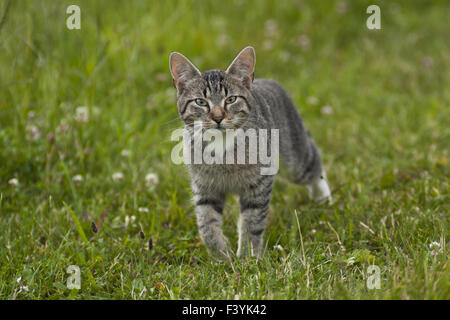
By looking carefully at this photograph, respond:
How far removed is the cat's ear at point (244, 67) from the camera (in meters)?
2.76

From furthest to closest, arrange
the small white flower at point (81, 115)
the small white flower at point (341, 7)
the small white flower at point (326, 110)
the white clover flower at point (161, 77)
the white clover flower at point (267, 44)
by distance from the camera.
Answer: the small white flower at point (341, 7)
the white clover flower at point (267, 44)
the small white flower at point (326, 110)
the white clover flower at point (161, 77)
the small white flower at point (81, 115)

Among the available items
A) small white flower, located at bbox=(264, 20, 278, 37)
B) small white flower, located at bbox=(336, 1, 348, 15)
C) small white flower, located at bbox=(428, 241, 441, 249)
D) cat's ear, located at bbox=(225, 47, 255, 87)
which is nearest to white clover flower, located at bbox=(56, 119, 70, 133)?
cat's ear, located at bbox=(225, 47, 255, 87)

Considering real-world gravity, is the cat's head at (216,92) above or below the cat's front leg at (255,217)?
above

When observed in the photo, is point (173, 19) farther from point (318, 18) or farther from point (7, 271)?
point (7, 271)

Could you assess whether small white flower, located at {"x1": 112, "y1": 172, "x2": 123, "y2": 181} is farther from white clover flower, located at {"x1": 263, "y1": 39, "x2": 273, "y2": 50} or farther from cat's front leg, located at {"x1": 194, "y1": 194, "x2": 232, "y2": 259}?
white clover flower, located at {"x1": 263, "y1": 39, "x2": 273, "y2": 50}

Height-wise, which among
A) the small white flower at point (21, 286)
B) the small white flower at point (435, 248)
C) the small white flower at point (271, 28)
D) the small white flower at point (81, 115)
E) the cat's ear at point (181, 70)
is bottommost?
the small white flower at point (21, 286)

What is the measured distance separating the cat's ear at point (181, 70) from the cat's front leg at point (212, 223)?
69 cm

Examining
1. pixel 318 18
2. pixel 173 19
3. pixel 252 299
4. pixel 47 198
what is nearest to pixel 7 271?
pixel 47 198

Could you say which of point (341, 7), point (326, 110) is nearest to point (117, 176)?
point (326, 110)

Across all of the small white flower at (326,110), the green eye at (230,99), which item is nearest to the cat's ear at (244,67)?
the green eye at (230,99)

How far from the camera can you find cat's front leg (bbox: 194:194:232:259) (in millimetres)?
2834

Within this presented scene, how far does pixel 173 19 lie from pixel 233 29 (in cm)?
95

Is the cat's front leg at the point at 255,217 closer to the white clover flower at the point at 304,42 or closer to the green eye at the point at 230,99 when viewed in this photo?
the green eye at the point at 230,99
